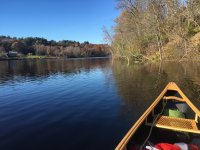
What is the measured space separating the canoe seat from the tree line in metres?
29.5

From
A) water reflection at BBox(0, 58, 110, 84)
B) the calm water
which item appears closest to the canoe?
the calm water

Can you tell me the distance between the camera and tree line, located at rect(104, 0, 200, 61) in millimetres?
47062

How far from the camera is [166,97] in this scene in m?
12.8

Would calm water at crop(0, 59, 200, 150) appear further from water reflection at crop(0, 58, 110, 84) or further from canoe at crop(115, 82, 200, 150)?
water reflection at crop(0, 58, 110, 84)

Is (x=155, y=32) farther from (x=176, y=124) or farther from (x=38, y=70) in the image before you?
(x=176, y=124)

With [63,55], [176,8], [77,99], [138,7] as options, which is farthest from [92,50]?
[77,99]

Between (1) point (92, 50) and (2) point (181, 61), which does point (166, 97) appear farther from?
(1) point (92, 50)

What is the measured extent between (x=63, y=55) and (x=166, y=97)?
17042cm

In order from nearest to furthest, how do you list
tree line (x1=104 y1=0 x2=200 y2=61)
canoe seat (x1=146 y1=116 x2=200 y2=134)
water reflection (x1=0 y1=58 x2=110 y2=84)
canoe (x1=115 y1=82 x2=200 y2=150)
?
1. canoe (x1=115 y1=82 x2=200 y2=150)
2. canoe seat (x1=146 y1=116 x2=200 y2=134)
3. water reflection (x1=0 y1=58 x2=110 y2=84)
4. tree line (x1=104 y1=0 x2=200 y2=61)

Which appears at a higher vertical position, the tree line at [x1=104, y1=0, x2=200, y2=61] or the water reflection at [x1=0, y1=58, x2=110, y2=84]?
the tree line at [x1=104, y1=0, x2=200, y2=61]

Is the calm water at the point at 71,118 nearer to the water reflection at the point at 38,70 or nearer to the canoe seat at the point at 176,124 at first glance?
the canoe seat at the point at 176,124

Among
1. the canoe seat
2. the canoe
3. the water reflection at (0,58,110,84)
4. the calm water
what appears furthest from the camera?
the water reflection at (0,58,110,84)

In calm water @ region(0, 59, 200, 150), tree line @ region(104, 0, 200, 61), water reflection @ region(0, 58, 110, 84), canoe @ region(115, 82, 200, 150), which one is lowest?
water reflection @ region(0, 58, 110, 84)

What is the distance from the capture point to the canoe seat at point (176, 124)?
9.51 meters
